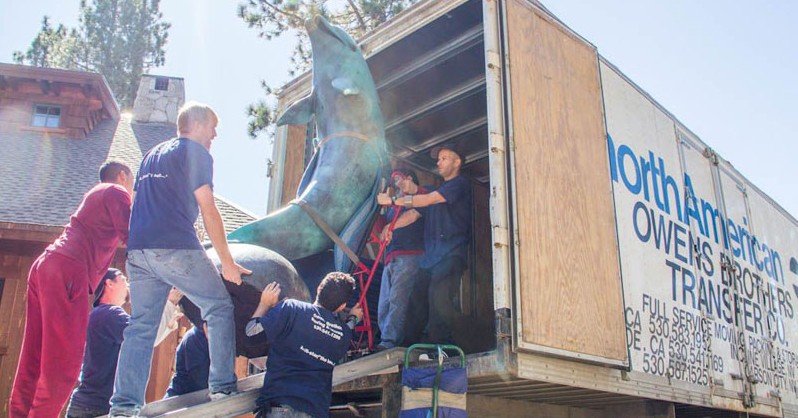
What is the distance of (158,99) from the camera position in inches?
679

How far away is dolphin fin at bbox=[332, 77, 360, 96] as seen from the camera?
5.34 m

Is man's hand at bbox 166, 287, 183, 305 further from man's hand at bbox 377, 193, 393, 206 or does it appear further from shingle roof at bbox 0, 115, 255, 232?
shingle roof at bbox 0, 115, 255, 232

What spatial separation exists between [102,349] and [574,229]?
3.03m

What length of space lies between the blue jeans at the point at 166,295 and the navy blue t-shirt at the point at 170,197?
0.06 metres

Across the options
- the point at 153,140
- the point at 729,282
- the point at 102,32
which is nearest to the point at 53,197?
the point at 153,140

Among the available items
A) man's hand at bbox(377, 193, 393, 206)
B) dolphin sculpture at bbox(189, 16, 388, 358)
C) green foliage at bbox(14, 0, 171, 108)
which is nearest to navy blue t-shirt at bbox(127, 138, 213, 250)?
dolphin sculpture at bbox(189, 16, 388, 358)

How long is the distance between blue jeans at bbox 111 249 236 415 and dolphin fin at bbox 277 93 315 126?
2.06m

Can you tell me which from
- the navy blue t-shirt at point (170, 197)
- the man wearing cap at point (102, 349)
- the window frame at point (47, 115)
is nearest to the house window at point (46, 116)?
the window frame at point (47, 115)

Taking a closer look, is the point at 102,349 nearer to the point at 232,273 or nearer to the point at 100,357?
the point at 100,357

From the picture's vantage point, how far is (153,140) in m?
15.0

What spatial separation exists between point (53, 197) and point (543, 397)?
334 inches

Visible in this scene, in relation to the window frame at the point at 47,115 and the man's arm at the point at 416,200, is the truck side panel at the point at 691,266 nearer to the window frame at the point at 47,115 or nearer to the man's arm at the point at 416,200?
the man's arm at the point at 416,200

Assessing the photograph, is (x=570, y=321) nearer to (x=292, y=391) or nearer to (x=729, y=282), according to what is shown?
(x=292, y=391)

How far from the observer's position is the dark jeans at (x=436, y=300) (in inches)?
204
